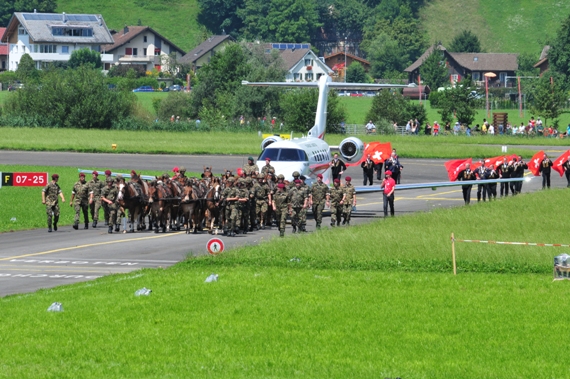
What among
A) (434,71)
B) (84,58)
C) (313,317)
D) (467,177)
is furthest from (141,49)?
(313,317)

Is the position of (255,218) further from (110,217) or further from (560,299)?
(560,299)

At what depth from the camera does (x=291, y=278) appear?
23.9 m

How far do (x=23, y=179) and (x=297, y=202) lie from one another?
33.0ft

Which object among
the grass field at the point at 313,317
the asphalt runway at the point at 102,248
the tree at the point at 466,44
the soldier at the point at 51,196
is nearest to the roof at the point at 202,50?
the tree at the point at 466,44

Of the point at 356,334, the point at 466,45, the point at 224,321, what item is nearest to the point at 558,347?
the point at 356,334

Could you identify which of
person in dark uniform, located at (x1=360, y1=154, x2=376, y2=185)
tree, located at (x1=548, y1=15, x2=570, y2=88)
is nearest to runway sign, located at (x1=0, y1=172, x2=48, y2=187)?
person in dark uniform, located at (x1=360, y1=154, x2=376, y2=185)

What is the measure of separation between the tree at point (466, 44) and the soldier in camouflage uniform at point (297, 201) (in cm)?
15991

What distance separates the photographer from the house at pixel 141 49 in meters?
174

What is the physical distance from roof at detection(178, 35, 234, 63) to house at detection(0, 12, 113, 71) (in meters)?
13.5

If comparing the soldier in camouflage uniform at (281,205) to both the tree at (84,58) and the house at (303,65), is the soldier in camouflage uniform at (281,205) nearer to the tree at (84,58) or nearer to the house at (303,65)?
the tree at (84,58)

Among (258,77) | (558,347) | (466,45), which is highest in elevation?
(466,45)

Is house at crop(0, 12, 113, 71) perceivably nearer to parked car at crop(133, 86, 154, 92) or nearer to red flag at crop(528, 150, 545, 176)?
parked car at crop(133, 86, 154, 92)

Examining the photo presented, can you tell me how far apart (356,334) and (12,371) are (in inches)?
230

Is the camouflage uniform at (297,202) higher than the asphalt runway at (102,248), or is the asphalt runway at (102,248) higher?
the camouflage uniform at (297,202)
